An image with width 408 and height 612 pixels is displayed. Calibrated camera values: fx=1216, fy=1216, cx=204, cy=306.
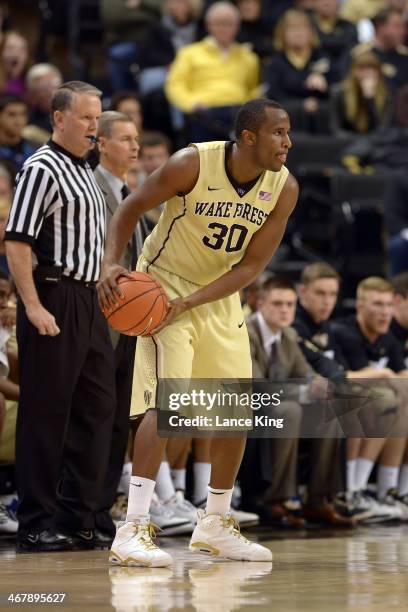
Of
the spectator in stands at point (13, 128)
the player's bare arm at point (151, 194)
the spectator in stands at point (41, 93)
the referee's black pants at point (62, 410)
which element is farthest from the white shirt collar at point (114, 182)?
the spectator in stands at point (41, 93)

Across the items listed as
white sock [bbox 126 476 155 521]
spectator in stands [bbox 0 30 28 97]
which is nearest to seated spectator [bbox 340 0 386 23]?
spectator in stands [bbox 0 30 28 97]

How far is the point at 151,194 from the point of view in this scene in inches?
192

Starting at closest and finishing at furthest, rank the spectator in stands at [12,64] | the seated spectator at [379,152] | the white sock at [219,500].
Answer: the white sock at [219,500] → the spectator in stands at [12,64] → the seated spectator at [379,152]

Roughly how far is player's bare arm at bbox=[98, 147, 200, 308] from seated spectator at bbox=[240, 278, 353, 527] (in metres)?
2.28

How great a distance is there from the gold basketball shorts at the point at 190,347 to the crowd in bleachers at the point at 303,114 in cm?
219

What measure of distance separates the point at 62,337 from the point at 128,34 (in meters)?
7.28

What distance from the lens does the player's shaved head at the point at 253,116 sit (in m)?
4.90

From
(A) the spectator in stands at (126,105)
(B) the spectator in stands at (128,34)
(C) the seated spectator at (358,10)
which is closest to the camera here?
(A) the spectator in stands at (126,105)

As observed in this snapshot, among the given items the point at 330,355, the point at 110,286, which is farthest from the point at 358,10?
the point at 110,286

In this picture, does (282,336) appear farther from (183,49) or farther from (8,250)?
(183,49)

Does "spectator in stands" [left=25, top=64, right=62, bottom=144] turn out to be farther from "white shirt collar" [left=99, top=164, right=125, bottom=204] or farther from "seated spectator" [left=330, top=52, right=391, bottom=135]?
"white shirt collar" [left=99, top=164, right=125, bottom=204]

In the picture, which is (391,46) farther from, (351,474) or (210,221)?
(210,221)

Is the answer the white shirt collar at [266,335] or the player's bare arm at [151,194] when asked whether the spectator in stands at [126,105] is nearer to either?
the white shirt collar at [266,335]

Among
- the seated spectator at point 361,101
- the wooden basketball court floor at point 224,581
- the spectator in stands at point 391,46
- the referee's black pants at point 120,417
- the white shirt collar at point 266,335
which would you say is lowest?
the wooden basketball court floor at point 224,581
